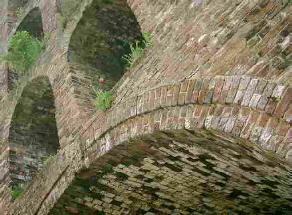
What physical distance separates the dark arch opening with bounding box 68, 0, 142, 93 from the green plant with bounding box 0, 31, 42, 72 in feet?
4.80

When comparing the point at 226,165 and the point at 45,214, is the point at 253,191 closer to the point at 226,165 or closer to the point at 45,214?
the point at 226,165

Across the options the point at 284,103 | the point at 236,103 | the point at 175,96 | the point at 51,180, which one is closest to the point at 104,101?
the point at 51,180

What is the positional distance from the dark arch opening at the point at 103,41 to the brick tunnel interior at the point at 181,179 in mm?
1932

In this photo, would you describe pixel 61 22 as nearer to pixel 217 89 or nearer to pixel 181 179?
pixel 181 179

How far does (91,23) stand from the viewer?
740cm

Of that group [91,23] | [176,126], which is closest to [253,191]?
[176,126]

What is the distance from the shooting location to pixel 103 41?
7.54 metres

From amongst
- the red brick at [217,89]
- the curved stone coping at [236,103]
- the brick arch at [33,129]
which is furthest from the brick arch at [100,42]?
the red brick at [217,89]

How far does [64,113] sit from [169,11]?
2.50 metres

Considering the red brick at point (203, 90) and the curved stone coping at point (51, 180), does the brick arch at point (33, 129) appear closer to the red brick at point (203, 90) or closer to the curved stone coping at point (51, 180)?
the curved stone coping at point (51, 180)

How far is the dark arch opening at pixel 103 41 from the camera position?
7.38 metres

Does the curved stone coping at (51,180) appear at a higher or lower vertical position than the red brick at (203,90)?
lower

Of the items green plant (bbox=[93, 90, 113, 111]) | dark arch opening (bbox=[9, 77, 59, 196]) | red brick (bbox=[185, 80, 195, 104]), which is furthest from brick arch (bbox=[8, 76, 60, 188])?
red brick (bbox=[185, 80, 195, 104])

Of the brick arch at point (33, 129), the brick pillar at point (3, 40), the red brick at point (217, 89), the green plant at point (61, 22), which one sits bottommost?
the brick arch at point (33, 129)
